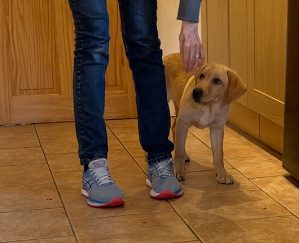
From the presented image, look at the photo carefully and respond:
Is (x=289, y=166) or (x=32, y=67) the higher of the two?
(x=32, y=67)

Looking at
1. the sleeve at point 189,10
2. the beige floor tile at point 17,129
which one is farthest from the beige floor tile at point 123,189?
the beige floor tile at point 17,129

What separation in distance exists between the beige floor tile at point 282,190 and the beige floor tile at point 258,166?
0.07 m

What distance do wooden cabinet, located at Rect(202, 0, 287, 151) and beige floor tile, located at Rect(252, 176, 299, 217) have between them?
301 millimetres

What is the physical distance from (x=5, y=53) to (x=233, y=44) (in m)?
1.11

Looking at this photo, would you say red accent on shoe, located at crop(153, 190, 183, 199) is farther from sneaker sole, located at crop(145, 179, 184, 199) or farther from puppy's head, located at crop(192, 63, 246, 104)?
puppy's head, located at crop(192, 63, 246, 104)

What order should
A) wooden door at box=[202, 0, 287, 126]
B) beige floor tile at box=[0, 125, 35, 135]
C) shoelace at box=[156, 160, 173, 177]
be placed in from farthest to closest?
1. beige floor tile at box=[0, 125, 35, 135]
2. wooden door at box=[202, 0, 287, 126]
3. shoelace at box=[156, 160, 173, 177]

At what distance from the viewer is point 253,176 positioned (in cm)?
236

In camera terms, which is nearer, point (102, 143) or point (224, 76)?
point (102, 143)

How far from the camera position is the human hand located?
1882 millimetres

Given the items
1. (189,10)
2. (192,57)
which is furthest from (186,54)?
(189,10)

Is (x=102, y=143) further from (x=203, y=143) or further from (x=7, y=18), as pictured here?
(x=7, y=18)

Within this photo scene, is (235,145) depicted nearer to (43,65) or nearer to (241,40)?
(241,40)

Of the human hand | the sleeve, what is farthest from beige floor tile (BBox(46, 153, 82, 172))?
the sleeve

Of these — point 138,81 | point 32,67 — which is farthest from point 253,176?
point 32,67
